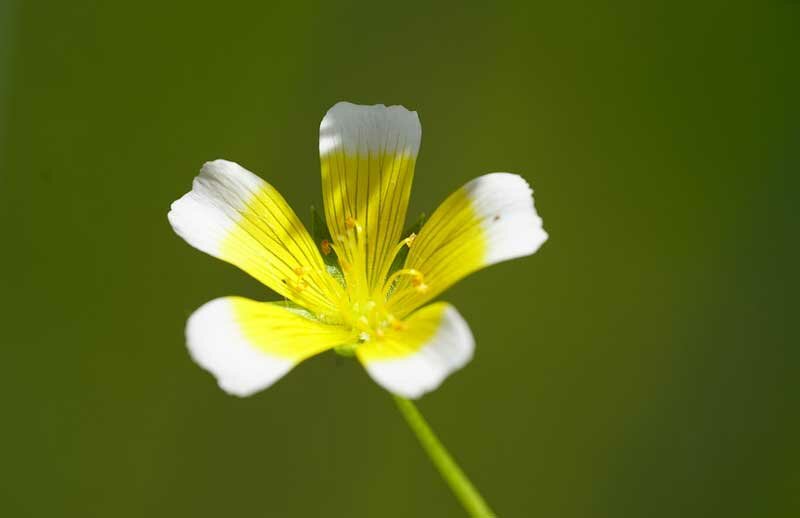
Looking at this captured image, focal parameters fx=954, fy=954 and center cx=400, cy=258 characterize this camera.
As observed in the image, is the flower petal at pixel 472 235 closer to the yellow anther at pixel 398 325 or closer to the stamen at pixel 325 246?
the yellow anther at pixel 398 325

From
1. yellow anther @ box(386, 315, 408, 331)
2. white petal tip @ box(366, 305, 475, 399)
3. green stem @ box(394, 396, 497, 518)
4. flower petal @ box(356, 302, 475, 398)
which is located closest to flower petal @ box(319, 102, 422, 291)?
yellow anther @ box(386, 315, 408, 331)

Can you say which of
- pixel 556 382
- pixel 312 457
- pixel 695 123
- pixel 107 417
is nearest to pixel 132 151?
pixel 107 417

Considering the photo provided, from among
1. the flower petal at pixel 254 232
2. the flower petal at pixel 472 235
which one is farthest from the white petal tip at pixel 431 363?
the flower petal at pixel 254 232

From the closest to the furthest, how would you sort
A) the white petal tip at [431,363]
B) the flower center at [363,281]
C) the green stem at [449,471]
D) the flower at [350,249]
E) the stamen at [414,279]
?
the green stem at [449,471] < the white petal tip at [431,363] < the flower at [350,249] < the stamen at [414,279] < the flower center at [363,281]

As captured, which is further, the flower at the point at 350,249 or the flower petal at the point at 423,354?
the flower at the point at 350,249

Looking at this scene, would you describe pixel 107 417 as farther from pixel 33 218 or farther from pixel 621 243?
pixel 621 243

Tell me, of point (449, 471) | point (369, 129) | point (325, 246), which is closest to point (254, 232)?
point (325, 246)

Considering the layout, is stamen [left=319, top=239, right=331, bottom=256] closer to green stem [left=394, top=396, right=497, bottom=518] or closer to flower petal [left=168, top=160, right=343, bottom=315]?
flower petal [left=168, top=160, right=343, bottom=315]
